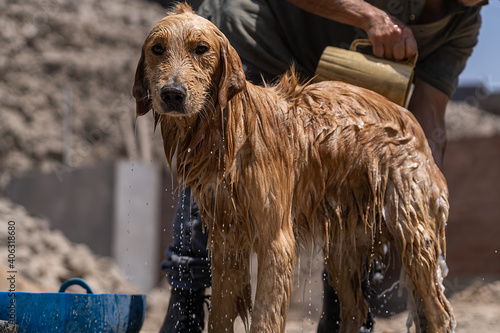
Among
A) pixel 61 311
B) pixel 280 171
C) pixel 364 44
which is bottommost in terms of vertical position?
pixel 61 311

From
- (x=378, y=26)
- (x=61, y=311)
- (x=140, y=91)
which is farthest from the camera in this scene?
(x=378, y=26)

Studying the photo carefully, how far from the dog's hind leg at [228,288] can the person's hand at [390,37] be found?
1324mm

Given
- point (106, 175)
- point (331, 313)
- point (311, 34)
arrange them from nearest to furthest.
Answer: point (311, 34)
point (331, 313)
point (106, 175)

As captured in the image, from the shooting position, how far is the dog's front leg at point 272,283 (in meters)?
2.72

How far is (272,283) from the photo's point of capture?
2730 mm

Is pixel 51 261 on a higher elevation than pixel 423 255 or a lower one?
lower

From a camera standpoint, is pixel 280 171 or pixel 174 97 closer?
pixel 174 97

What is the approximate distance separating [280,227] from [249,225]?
13 cm

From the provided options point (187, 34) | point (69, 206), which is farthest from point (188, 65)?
point (69, 206)

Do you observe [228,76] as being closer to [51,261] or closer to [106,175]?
[51,261]

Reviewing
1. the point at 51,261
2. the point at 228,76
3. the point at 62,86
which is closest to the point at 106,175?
the point at 51,261

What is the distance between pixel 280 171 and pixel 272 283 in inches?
18.9

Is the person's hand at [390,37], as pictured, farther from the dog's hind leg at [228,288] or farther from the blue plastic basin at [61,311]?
the blue plastic basin at [61,311]

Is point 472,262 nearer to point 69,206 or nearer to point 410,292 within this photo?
point 69,206
